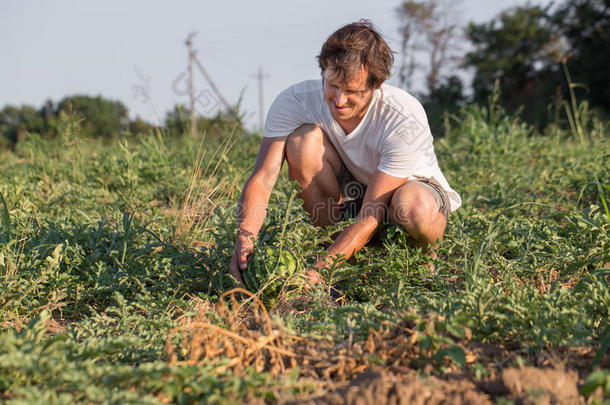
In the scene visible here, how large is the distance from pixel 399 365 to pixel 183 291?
1283 mm

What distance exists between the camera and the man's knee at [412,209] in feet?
8.36

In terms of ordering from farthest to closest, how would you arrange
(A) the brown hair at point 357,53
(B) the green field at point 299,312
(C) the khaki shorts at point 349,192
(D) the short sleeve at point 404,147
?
1. (C) the khaki shorts at point 349,192
2. (D) the short sleeve at point 404,147
3. (A) the brown hair at point 357,53
4. (B) the green field at point 299,312

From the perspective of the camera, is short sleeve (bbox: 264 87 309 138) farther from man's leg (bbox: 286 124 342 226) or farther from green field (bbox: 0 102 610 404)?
green field (bbox: 0 102 610 404)

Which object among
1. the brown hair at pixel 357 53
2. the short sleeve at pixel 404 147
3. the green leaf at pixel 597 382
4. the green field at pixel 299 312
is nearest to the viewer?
the green leaf at pixel 597 382

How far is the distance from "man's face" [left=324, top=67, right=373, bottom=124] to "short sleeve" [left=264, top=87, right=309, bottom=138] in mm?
241

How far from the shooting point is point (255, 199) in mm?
2652

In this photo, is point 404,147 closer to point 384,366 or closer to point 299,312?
point 299,312

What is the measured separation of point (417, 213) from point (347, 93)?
0.71 meters

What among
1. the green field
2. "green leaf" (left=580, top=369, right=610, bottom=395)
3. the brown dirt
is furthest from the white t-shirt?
"green leaf" (left=580, top=369, right=610, bottom=395)

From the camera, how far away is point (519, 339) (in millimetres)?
1738

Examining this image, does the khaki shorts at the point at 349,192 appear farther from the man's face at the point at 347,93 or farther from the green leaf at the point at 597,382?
the green leaf at the point at 597,382

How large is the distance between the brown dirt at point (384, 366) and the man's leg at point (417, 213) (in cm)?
85

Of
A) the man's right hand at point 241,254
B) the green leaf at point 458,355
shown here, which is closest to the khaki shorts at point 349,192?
the man's right hand at point 241,254

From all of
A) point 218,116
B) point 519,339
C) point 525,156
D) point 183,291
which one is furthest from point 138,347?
point 525,156
